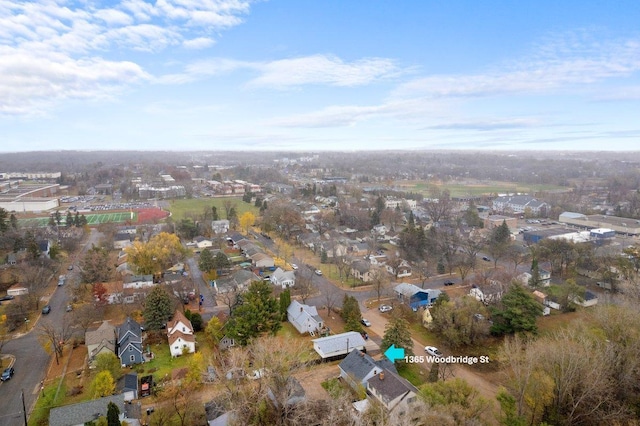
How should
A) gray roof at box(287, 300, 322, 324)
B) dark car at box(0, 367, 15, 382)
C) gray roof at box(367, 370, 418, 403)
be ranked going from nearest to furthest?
1. gray roof at box(367, 370, 418, 403)
2. dark car at box(0, 367, 15, 382)
3. gray roof at box(287, 300, 322, 324)

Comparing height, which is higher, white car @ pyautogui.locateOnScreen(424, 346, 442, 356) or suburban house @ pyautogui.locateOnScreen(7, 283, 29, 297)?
suburban house @ pyautogui.locateOnScreen(7, 283, 29, 297)

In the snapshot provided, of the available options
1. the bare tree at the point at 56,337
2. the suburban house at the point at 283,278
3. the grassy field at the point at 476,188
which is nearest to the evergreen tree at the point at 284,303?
the suburban house at the point at 283,278

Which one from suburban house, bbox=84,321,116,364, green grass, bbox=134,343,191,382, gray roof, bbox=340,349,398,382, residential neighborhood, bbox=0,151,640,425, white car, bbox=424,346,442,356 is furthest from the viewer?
white car, bbox=424,346,442,356

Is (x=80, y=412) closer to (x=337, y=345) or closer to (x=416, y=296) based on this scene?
(x=337, y=345)

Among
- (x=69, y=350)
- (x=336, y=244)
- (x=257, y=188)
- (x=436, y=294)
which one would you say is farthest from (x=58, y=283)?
(x=257, y=188)

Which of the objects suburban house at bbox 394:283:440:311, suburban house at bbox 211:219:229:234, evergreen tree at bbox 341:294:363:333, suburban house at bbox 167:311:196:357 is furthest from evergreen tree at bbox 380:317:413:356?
suburban house at bbox 211:219:229:234

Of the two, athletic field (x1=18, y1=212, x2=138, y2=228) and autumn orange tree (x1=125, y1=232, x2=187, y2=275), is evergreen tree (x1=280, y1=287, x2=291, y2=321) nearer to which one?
autumn orange tree (x1=125, y1=232, x2=187, y2=275)
